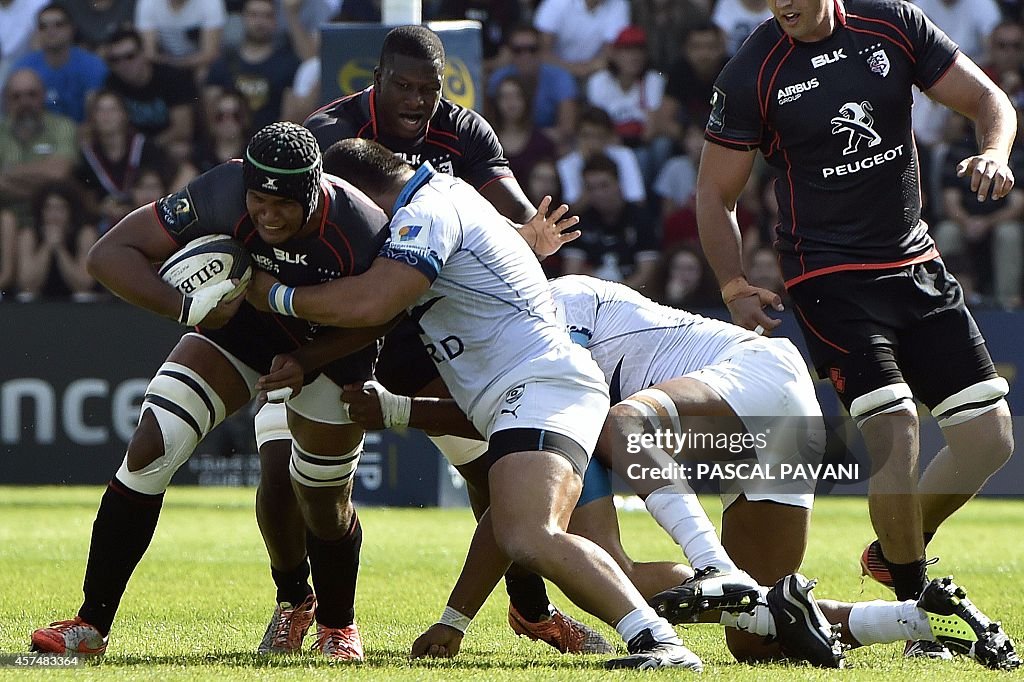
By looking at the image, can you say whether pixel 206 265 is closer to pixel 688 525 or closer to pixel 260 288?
pixel 260 288

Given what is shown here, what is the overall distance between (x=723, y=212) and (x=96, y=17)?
32.3 feet

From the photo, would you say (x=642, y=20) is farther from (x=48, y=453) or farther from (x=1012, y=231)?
(x=48, y=453)

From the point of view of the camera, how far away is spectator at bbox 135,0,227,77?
14656mm

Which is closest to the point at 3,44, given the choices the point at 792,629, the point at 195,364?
the point at 195,364

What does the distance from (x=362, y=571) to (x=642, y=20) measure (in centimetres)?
740

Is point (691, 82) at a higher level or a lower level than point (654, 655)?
higher

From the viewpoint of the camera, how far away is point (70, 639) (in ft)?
17.9

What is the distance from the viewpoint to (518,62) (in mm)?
14266

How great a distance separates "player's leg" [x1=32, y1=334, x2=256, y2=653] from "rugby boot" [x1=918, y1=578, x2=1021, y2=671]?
8.59ft

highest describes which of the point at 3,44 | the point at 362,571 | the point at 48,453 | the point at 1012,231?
the point at 3,44

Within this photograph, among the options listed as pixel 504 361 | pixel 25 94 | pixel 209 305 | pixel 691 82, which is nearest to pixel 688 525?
pixel 504 361

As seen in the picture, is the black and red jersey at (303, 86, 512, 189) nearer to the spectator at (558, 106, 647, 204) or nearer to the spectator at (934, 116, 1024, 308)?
the spectator at (558, 106, 647, 204)

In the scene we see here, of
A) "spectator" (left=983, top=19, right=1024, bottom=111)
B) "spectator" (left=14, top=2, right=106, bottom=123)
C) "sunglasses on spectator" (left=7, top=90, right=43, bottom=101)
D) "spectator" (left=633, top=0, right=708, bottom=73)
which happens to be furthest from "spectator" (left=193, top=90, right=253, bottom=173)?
"spectator" (left=983, top=19, right=1024, bottom=111)

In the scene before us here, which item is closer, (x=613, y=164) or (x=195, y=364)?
(x=195, y=364)
